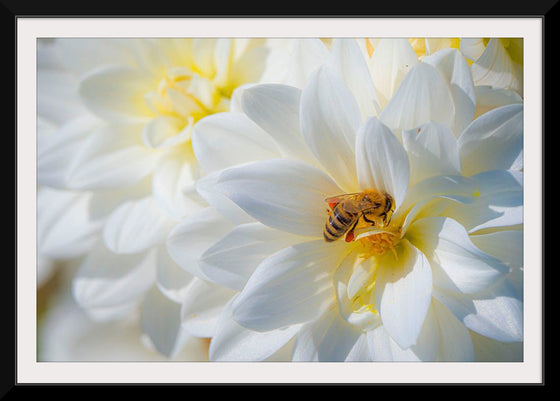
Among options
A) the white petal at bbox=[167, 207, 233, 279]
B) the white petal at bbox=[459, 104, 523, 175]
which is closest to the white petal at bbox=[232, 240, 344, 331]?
the white petal at bbox=[167, 207, 233, 279]

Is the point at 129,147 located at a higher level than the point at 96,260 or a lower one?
higher

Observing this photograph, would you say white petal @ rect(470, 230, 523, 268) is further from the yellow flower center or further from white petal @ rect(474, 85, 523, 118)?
the yellow flower center

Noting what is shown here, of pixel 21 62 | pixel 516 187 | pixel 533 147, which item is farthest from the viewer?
pixel 21 62

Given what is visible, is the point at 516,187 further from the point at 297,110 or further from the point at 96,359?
the point at 96,359

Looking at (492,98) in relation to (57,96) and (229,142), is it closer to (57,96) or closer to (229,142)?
(229,142)

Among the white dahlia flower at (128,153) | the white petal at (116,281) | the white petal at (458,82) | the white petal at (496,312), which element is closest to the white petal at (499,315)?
the white petal at (496,312)

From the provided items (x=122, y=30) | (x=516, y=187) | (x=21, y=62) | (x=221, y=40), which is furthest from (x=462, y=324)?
(x=21, y=62)
